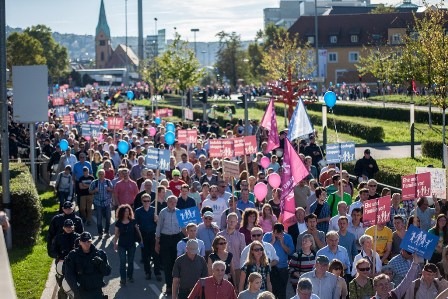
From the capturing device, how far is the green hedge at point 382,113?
45.1m

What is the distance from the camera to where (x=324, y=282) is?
11.5 m

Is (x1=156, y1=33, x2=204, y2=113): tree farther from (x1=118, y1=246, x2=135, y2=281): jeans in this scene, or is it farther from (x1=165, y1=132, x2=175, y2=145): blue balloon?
(x1=118, y1=246, x2=135, y2=281): jeans

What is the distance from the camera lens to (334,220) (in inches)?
596

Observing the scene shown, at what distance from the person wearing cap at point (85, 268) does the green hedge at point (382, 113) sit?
32.7 meters

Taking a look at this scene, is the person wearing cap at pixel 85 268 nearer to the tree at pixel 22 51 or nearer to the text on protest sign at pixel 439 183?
the text on protest sign at pixel 439 183

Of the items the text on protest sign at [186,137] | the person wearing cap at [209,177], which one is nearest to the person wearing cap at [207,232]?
the person wearing cap at [209,177]

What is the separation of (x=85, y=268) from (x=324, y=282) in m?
2.95

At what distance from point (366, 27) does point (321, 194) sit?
87644mm

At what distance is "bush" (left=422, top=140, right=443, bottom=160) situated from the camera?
31.3 m

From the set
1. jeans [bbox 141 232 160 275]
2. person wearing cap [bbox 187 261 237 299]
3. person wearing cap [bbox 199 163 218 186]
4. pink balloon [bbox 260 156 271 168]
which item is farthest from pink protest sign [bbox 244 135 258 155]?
person wearing cap [bbox 187 261 237 299]

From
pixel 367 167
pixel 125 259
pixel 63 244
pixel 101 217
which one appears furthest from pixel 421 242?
pixel 367 167

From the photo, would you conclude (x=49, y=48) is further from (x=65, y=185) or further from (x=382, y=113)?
(x=65, y=185)

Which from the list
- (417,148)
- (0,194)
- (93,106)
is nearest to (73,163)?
(0,194)

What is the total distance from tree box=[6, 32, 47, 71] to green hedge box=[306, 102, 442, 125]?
37.7 meters
